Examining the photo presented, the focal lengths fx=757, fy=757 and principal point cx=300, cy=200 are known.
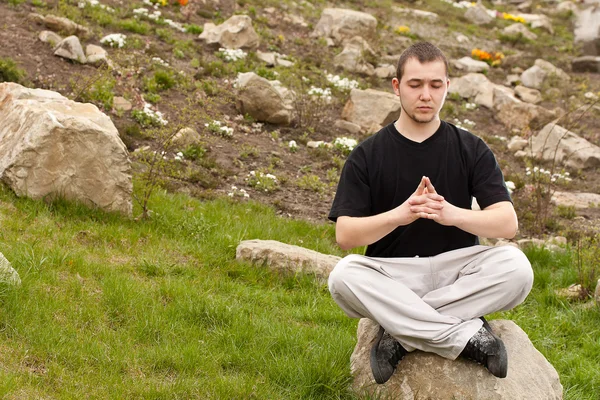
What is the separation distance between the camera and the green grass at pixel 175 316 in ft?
14.4

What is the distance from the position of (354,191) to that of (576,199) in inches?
283

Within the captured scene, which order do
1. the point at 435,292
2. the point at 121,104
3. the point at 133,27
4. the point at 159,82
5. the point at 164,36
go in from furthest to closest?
the point at 164,36 < the point at 133,27 < the point at 159,82 < the point at 121,104 < the point at 435,292

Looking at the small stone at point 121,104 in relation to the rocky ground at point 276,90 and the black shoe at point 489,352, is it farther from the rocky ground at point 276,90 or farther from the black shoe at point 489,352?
the black shoe at point 489,352

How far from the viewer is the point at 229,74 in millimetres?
12602

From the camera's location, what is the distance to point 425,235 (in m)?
4.50

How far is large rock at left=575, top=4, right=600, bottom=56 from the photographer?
19859 mm

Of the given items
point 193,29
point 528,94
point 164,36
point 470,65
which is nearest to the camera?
point 164,36

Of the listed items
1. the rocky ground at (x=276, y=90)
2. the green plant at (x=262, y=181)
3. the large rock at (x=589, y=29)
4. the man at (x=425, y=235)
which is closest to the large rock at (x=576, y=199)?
the rocky ground at (x=276, y=90)

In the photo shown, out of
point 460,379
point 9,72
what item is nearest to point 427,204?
point 460,379

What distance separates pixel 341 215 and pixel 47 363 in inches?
74.3

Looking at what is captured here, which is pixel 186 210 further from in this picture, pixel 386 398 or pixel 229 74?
pixel 229 74

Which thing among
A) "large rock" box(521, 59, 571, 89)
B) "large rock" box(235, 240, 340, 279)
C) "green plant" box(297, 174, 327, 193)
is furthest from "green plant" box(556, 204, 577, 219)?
"large rock" box(521, 59, 571, 89)

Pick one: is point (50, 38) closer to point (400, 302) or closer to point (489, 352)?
point (400, 302)

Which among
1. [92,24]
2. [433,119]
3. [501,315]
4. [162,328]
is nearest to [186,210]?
[162,328]
